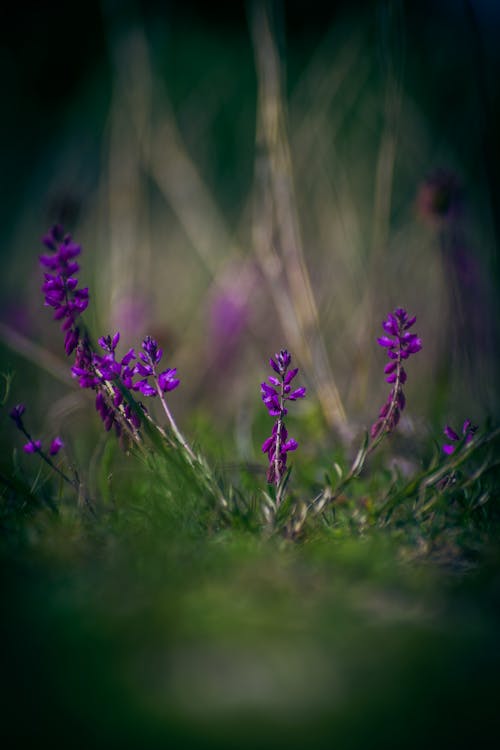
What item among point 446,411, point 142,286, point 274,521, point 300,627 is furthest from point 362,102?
point 300,627

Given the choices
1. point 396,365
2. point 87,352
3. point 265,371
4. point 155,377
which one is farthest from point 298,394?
point 265,371

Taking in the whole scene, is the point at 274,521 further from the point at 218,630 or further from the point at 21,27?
the point at 21,27

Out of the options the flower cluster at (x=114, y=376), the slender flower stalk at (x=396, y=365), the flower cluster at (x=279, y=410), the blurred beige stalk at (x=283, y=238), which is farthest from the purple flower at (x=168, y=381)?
the blurred beige stalk at (x=283, y=238)

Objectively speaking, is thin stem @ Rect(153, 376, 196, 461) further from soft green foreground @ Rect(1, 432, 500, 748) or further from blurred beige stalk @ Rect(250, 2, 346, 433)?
blurred beige stalk @ Rect(250, 2, 346, 433)

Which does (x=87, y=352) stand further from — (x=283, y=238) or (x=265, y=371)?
(x=265, y=371)

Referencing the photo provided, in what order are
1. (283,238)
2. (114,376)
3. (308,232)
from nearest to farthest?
(114,376)
(283,238)
(308,232)

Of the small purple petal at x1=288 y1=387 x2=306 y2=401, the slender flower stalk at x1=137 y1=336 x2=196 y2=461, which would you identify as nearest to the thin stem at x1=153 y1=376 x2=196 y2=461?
the slender flower stalk at x1=137 y1=336 x2=196 y2=461

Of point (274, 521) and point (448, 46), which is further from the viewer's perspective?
point (448, 46)
